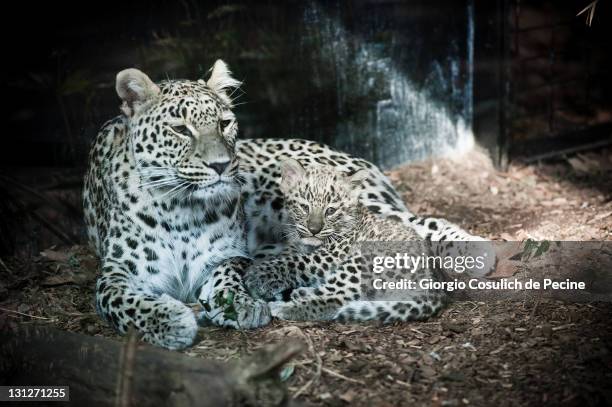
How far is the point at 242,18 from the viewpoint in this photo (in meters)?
8.86

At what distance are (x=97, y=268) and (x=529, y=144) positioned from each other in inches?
220

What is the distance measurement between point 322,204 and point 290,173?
1.78 feet

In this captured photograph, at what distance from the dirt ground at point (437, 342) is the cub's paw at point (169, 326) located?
15 cm

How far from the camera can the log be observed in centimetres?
405

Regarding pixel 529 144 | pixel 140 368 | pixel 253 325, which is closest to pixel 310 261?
pixel 253 325

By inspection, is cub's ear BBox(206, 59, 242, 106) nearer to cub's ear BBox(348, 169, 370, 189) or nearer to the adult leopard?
the adult leopard

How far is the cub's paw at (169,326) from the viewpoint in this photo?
18.4 ft

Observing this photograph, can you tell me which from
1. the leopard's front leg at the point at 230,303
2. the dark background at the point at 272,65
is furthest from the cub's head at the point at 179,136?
the dark background at the point at 272,65

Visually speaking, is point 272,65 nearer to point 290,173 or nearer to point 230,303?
point 290,173

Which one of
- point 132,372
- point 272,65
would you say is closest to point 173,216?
point 132,372

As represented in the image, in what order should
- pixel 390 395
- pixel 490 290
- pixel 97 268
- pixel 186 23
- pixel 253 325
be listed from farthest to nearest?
pixel 186 23, pixel 97 268, pixel 490 290, pixel 253 325, pixel 390 395

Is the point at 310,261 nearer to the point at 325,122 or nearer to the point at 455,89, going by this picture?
the point at 325,122

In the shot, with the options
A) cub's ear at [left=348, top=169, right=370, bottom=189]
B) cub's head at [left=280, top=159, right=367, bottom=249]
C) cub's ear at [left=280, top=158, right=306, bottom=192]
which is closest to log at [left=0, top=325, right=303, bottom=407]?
cub's head at [left=280, top=159, right=367, bottom=249]

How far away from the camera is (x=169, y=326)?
5.68 m
